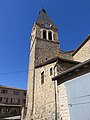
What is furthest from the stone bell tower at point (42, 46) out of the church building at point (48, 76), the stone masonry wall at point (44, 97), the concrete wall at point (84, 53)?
the concrete wall at point (84, 53)

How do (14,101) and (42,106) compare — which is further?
(14,101)

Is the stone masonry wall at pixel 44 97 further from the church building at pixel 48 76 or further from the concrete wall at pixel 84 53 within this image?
the concrete wall at pixel 84 53

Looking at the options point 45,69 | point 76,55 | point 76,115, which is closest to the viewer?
point 76,115

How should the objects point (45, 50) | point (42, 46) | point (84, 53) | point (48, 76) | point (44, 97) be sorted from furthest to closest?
1. point (42, 46)
2. point (45, 50)
3. point (84, 53)
4. point (48, 76)
5. point (44, 97)

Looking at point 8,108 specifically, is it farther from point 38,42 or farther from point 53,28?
point 53,28

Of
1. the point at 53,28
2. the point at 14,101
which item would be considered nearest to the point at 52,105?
the point at 53,28

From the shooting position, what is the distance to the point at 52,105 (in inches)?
437

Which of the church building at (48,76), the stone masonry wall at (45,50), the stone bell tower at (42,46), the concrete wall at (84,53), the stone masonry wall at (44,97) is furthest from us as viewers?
the stone masonry wall at (45,50)

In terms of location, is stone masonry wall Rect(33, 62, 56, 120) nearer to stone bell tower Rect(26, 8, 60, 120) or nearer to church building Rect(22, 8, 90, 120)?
church building Rect(22, 8, 90, 120)

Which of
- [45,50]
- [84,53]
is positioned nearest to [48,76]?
[84,53]

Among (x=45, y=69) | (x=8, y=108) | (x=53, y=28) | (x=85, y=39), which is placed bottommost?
(x=8, y=108)

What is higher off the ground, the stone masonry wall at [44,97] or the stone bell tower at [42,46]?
the stone bell tower at [42,46]

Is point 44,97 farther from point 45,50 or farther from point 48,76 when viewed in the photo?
point 45,50

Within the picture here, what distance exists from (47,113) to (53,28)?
16.7 metres
